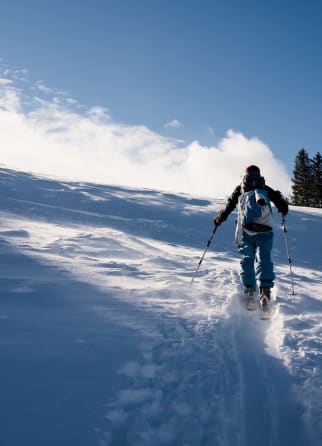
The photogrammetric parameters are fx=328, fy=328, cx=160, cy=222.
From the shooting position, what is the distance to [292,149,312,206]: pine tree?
37156mm

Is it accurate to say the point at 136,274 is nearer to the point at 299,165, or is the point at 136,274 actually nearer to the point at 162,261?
the point at 162,261

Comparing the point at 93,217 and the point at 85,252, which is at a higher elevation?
the point at 93,217

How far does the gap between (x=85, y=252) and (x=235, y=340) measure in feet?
12.0

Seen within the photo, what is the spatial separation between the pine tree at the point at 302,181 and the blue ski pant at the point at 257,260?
35.4 metres

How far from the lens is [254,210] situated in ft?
15.6

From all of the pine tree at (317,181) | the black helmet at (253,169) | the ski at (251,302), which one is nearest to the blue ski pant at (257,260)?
the ski at (251,302)

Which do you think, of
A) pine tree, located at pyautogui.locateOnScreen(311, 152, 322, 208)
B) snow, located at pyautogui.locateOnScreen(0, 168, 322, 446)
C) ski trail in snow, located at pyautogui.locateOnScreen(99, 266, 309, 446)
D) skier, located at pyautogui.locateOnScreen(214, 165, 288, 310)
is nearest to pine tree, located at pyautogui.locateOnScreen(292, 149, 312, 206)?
pine tree, located at pyautogui.locateOnScreen(311, 152, 322, 208)

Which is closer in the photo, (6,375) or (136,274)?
(6,375)

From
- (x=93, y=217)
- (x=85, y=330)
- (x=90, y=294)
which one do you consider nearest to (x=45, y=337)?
(x=85, y=330)

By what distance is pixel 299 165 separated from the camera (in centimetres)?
3875

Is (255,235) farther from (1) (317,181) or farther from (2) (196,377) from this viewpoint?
(1) (317,181)

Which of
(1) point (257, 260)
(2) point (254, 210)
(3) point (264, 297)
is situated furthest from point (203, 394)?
(2) point (254, 210)

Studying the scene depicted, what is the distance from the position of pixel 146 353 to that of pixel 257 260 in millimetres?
2468

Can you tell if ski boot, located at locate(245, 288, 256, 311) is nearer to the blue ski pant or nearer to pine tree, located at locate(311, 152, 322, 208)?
the blue ski pant
